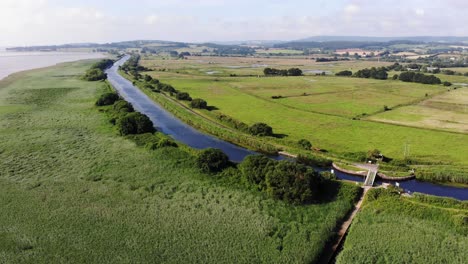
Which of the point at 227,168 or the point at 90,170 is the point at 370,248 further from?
the point at 90,170

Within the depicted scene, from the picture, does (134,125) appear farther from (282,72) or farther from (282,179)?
(282,72)

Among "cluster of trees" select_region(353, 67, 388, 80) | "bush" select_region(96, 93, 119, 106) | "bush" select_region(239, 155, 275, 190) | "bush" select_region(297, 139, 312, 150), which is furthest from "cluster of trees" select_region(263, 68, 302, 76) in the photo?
"bush" select_region(239, 155, 275, 190)

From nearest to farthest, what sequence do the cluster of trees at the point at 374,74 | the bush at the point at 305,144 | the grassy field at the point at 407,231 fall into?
the grassy field at the point at 407,231, the bush at the point at 305,144, the cluster of trees at the point at 374,74

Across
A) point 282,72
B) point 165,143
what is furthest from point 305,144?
point 282,72

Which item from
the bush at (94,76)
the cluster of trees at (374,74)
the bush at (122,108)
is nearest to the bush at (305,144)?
the bush at (122,108)

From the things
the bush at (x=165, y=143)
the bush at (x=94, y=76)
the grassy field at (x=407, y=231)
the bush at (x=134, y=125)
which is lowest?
the grassy field at (x=407, y=231)

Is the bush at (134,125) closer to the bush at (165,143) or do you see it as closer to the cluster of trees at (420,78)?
the bush at (165,143)

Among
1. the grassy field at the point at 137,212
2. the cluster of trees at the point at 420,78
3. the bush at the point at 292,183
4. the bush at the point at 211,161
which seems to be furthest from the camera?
the cluster of trees at the point at 420,78
